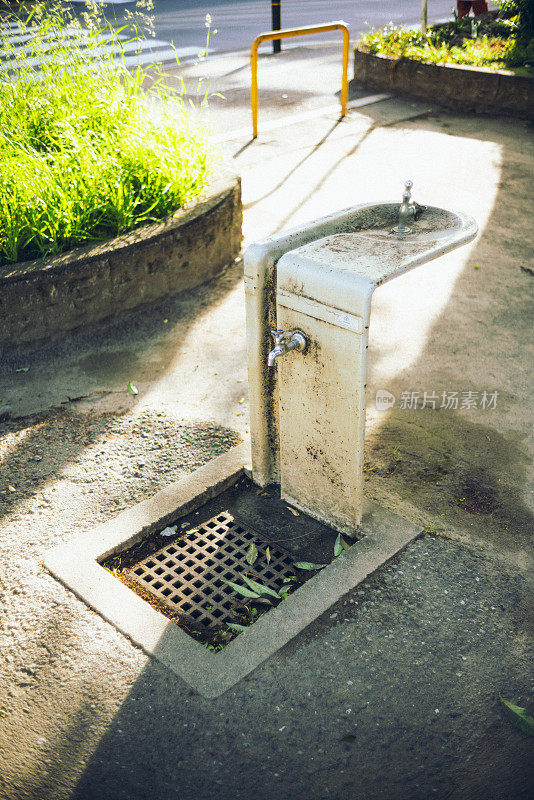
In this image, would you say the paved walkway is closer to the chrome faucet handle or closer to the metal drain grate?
the metal drain grate

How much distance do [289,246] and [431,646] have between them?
1.60 meters

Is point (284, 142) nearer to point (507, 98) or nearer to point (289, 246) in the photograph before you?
point (507, 98)

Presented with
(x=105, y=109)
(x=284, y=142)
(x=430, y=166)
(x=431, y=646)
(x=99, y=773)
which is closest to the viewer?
(x=99, y=773)

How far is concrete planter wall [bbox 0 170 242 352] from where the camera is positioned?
398cm

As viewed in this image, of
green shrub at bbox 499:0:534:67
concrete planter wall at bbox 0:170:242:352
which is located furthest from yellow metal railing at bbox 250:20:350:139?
concrete planter wall at bbox 0:170:242:352

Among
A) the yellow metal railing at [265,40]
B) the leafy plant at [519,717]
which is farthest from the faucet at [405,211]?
the yellow metal railing at [265,40]

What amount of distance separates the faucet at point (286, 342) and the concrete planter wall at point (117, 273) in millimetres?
1982

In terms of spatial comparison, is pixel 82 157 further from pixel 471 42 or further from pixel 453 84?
pixel 471 42

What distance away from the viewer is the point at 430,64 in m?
8.95

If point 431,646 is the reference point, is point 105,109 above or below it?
above

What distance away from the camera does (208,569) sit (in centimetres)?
280

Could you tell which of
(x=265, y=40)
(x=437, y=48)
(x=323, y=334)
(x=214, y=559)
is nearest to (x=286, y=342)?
(x=323, y=334)

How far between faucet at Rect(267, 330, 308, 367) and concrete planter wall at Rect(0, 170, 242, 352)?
1.98 meters

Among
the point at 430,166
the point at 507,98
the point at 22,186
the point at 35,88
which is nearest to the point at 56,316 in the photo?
the point at 22,186
